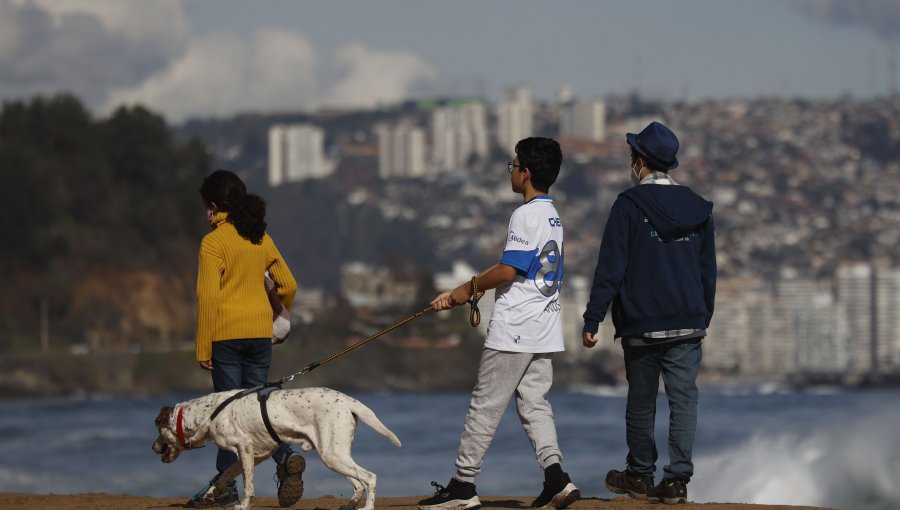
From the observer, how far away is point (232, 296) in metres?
8.28

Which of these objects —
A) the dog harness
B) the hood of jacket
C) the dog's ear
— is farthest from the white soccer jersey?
the dog's ear

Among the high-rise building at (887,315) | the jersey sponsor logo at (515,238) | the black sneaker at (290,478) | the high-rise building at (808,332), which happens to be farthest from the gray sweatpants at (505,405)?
the high-rise building at (887,315)

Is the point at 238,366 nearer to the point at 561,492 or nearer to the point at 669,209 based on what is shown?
the point at 561,492

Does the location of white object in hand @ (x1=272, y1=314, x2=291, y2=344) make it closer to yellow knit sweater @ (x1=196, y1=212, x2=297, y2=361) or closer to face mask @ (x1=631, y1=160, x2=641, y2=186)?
yellow knit sweater @ (x1=196, y1=212, x2=297, y2=361)

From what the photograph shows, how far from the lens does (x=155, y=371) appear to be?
10131 cm

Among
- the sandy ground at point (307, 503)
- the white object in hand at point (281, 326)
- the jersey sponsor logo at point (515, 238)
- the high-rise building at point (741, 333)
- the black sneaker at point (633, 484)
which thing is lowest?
the high-rise building at point (741, 333)

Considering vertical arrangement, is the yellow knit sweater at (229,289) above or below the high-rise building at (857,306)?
above

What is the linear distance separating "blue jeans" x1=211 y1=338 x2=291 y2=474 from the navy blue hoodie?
165 centimetres

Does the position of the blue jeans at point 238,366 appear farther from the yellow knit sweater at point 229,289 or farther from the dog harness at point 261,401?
the dog harness at point 261,401

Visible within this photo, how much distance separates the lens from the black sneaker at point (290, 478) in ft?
26.2

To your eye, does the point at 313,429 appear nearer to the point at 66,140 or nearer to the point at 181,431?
the point at 181,431

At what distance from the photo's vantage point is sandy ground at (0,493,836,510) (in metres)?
7.98

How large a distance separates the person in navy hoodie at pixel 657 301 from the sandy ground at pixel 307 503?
0.19 meters

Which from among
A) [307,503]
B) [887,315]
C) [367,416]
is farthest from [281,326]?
[887,315]
